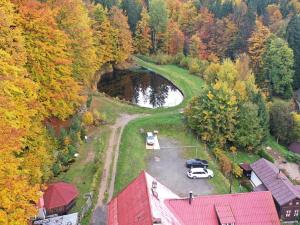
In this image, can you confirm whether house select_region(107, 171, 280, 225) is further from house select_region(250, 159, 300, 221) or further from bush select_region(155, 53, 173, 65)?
bush select_region(155, 53, 173, 65)

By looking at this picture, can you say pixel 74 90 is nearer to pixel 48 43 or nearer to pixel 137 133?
pixel 48 43

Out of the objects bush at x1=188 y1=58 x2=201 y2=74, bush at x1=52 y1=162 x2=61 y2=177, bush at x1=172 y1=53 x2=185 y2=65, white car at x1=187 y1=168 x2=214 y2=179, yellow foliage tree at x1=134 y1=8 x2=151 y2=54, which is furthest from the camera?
yellow foliage tree at x1=134 y1=8 x2=151 y2=54

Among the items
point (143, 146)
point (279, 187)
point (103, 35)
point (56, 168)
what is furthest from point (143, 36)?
point (56, 168)

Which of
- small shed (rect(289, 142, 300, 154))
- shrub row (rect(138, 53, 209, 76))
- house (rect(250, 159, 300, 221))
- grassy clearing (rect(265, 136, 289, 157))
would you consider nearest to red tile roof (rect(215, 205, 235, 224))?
house (rect(250, 159, 300, 221))

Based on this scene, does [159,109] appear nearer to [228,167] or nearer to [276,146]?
[228,167]

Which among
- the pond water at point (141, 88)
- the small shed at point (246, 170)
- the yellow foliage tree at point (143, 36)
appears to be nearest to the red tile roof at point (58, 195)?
the small shed at point (246, 170)

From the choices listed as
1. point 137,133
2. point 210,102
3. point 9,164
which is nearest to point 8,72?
point 9,164
